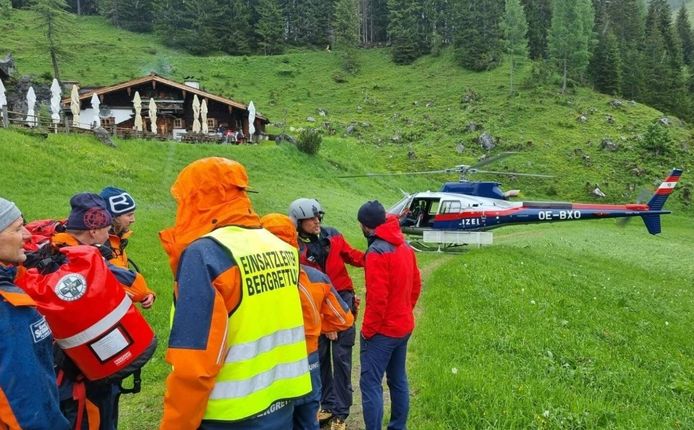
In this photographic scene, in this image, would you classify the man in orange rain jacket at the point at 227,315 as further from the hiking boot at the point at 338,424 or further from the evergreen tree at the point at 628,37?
the evergreen tree at the point at 628,37

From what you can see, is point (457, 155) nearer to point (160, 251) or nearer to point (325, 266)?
point (160, 251)

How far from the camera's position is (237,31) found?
74.1 meters

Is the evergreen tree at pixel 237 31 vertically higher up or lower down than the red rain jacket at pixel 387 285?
higher up

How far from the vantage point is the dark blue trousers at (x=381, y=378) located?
4469mm

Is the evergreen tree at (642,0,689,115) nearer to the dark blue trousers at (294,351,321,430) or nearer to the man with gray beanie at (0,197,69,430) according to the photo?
the dark blue trousers at (294,351,321,430)

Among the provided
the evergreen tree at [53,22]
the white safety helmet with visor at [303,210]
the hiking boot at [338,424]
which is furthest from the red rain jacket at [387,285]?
the evergreen tree at [53,22]

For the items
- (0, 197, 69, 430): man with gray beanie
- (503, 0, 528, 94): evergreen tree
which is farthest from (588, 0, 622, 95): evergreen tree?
(0, 197, 69, 430): man with gray beanie

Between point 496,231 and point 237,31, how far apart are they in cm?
6113

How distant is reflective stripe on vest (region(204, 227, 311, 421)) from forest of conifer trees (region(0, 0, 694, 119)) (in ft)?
186

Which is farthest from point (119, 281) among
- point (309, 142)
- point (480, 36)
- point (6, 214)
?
point (480, 36)

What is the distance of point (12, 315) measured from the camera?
7.11 feet

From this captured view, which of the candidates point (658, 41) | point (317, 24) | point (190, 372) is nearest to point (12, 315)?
point (190, 372)

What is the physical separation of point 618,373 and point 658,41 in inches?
2898

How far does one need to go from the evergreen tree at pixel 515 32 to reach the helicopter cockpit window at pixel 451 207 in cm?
4569
